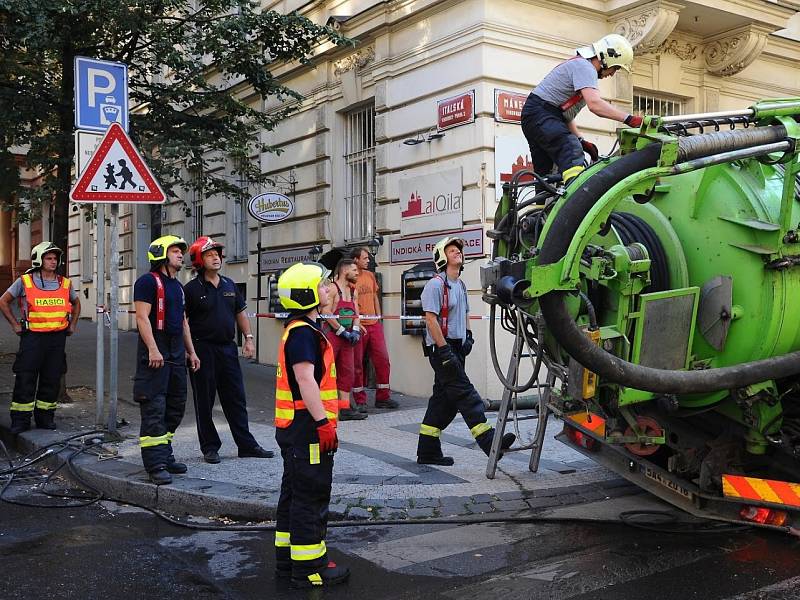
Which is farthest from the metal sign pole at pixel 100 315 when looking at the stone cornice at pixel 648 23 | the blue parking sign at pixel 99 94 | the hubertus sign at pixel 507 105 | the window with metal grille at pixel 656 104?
the window with metal grille at pixel 656 104

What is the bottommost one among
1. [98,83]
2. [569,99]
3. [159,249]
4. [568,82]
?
[159,249]

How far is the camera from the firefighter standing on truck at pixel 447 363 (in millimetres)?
6598

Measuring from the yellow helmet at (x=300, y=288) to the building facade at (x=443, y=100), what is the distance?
6.03 meters

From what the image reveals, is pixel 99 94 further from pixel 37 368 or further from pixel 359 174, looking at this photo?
pixel 359 174

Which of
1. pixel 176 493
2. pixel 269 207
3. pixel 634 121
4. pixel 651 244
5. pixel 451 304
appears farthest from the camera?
pixel 269 207

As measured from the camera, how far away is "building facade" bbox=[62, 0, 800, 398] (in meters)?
10.5

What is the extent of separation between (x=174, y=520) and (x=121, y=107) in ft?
13.8

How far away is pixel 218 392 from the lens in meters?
6.94

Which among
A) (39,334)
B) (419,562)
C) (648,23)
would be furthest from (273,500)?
(648,23)

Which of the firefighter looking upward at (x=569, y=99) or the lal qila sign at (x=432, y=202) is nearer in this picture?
the firefighter looking upward at (x=569, y=99)

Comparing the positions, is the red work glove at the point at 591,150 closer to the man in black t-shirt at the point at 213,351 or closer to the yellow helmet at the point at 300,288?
the yellow helmet at the point at 300,288

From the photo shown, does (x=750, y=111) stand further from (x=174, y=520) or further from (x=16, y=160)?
(x=16, y=160)

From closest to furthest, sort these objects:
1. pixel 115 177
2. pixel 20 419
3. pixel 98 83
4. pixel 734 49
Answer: pixel 115 177 → pixel 98 83 → pixel 20 419 → pixel 734 49

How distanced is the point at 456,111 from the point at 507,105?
636 mm
